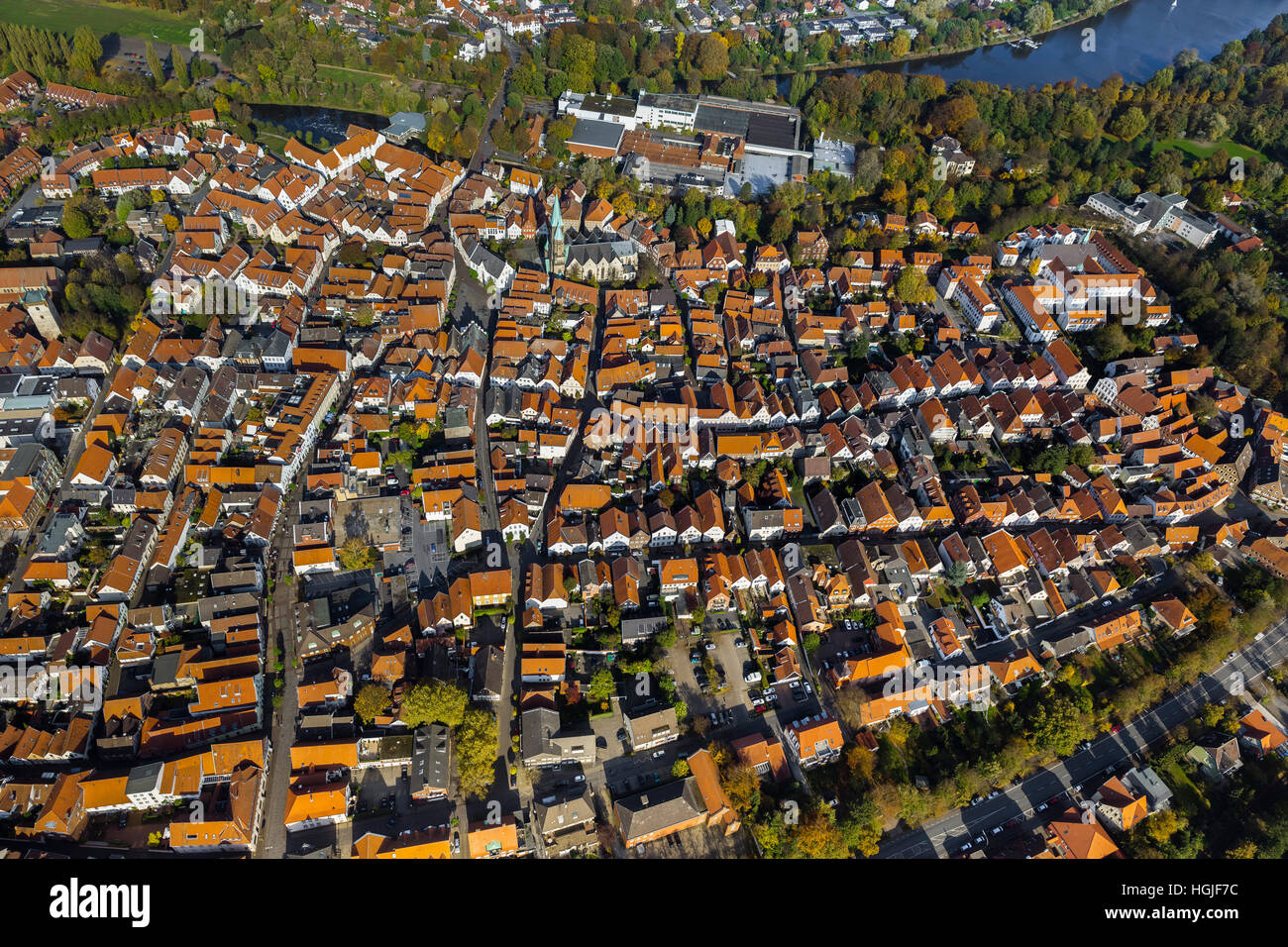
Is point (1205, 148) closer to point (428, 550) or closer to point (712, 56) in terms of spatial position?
point (712, 56)

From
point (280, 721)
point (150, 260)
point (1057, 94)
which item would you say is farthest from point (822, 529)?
point (1057, 94)

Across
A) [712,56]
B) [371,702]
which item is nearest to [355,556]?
[371,702]

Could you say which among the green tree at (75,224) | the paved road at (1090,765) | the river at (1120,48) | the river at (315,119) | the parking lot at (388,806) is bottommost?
the parking lot at (388,806)

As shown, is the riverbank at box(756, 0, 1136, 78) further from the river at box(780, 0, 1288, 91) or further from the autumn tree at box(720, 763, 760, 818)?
the autumn tree at box(720, 763, 760, 818)

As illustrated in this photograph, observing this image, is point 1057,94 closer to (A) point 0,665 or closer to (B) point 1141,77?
(B) point 1141,77

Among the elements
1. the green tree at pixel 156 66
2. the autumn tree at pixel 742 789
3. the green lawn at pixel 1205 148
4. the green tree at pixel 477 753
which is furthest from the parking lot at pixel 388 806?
the green lawn at pixel 1205 148

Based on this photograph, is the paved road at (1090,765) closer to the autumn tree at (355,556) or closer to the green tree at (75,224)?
the autumn tree at (355,556)
